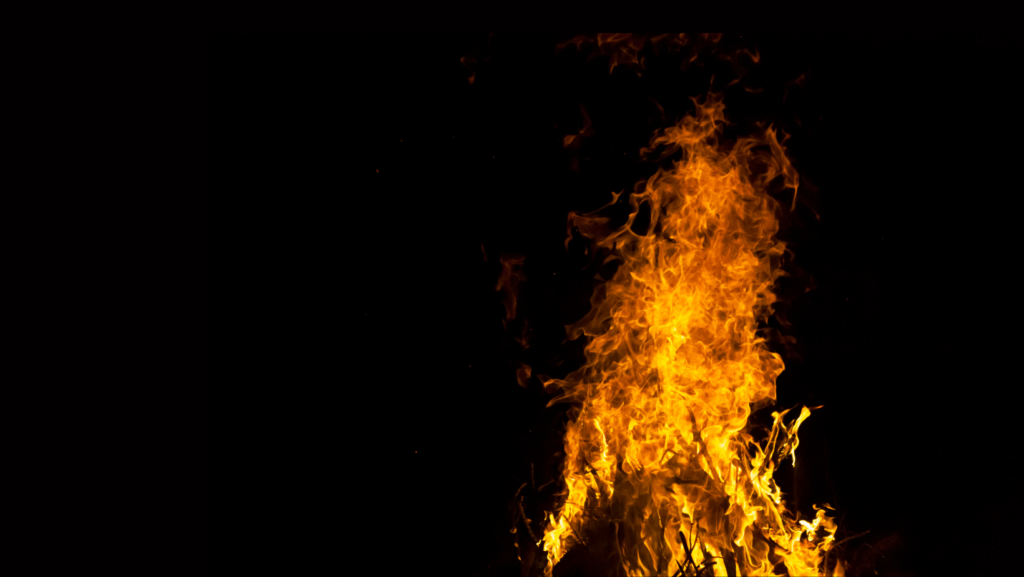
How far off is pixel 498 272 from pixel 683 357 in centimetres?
90

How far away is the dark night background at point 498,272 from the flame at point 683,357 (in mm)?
114

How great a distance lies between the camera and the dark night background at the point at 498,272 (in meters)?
2.52

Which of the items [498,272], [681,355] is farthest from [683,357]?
[498,272]

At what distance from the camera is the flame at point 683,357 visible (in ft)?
8.22

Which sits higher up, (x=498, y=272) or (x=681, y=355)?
(x=498, y=272)

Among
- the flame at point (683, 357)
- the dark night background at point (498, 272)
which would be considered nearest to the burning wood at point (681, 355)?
the flame at point (683, 357)

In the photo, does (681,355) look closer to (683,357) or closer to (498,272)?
(683,357)

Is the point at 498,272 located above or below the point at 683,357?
above

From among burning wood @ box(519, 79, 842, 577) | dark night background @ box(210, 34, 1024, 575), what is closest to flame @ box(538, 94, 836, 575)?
burning wood @ box(519, 79, 842, 577)

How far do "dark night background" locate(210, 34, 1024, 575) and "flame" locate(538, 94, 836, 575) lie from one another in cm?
11

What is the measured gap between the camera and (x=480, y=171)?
8.39 ft

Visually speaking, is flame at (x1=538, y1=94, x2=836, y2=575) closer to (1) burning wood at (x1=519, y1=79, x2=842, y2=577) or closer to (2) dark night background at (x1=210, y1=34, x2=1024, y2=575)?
(1) burning wood at (x1=519, y1=79, x2=842, y2=577)

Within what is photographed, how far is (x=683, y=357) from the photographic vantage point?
2.54 metres

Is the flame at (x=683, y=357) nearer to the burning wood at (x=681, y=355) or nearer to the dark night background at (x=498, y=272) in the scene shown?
the burning wood at (x=681, y=355)
